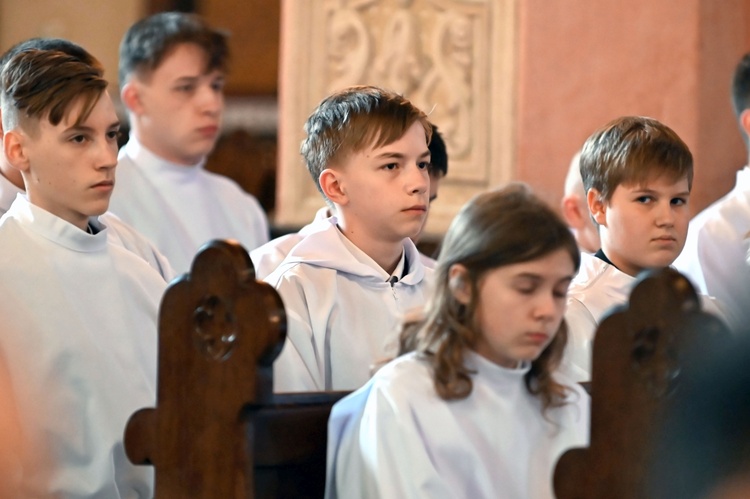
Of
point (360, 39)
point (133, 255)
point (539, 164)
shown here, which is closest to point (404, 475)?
point (133, 255)

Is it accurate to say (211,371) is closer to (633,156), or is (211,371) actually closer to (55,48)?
(633,156)

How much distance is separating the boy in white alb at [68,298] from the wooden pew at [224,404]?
1.32ft

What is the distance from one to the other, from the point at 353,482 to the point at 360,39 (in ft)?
12.5

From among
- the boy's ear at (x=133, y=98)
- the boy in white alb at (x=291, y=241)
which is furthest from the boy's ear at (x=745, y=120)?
the boy's ear at (x=133, y=98)

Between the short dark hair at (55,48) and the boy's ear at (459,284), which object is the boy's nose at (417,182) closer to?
the boy's ear at (459,284)

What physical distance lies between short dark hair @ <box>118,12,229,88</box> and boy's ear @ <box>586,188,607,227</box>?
2381 mm

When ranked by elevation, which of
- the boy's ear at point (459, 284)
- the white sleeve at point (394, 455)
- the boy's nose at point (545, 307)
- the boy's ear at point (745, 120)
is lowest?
the white sleeve at point (394, 455)

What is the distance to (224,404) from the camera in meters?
2.46

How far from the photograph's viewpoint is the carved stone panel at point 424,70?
5902mm

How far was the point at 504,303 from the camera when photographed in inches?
97.3

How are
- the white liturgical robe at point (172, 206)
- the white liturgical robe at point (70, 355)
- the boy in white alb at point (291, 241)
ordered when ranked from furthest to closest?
the white liturgical robe at point (172, 206)
the boy in white alb at point (291, 241)
the white liturgical robe at point (70, 355)

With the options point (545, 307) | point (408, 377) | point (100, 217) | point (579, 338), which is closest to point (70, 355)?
point (100, 217)

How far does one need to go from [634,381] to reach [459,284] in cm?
41

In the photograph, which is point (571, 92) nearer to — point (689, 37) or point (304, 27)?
point (689, 37)
